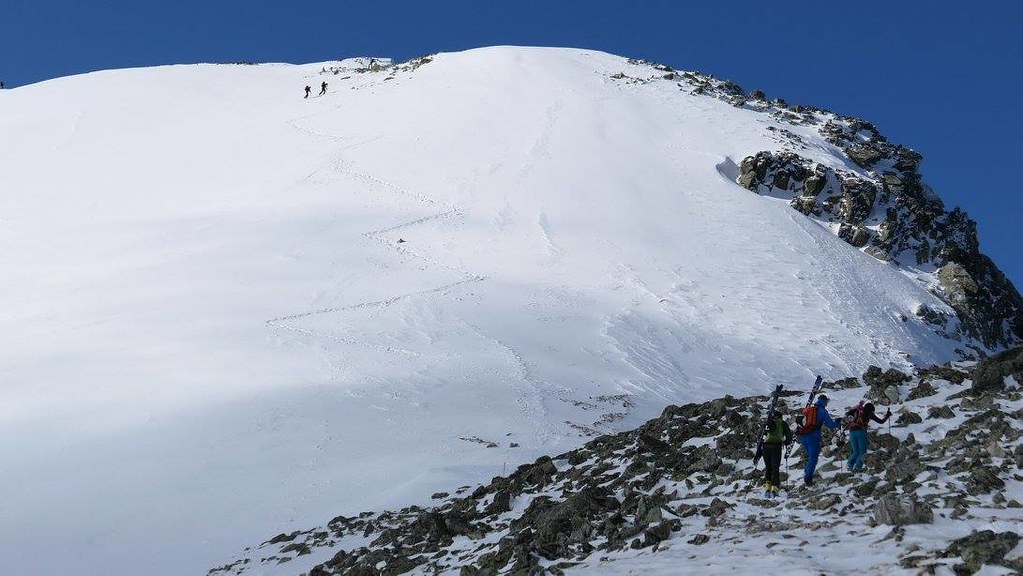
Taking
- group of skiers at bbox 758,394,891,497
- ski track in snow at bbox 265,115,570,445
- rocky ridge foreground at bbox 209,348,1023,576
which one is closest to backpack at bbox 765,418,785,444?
group of skiers at bbox 758,394,891,497

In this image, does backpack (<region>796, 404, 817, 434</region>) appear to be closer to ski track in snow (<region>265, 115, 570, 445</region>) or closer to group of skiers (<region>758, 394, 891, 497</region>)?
group of skiers (<region>758, 394, 891, 497</region>)

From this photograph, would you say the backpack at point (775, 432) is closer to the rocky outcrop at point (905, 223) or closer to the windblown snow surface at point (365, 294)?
the windblown snow surface at point (365, 294)

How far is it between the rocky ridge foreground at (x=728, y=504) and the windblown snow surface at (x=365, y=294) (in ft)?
8.93

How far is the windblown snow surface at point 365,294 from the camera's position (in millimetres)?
20000

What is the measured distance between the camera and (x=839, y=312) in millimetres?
37875

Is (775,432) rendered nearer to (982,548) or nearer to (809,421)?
(809,421)

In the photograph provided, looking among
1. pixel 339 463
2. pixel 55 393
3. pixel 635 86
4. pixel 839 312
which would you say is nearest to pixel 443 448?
pixel 339 463

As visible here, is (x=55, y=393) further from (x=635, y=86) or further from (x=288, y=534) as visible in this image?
(x=635, y=86)

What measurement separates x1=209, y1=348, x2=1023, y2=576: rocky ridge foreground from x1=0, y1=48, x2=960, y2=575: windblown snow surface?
2720mm

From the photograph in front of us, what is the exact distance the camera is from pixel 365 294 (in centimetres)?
3375

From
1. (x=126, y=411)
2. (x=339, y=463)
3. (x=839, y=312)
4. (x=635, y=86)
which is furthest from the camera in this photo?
(x=635, y=86)

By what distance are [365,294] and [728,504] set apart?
23.8 m

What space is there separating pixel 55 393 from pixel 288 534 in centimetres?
1248

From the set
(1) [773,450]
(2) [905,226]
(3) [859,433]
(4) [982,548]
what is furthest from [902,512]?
(2) [905,226]
